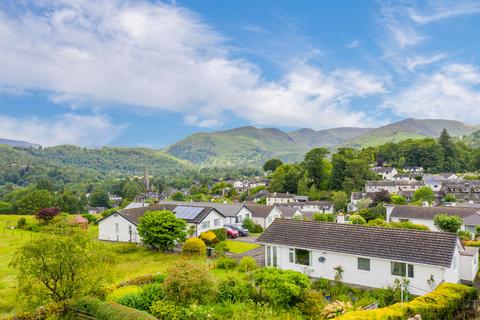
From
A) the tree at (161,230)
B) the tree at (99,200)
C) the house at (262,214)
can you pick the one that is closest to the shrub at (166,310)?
the tree at (161,230)

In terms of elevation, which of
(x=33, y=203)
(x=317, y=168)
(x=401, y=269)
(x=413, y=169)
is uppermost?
(x=317, y=168)

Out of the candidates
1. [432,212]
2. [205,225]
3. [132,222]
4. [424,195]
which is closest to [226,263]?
[205,225]

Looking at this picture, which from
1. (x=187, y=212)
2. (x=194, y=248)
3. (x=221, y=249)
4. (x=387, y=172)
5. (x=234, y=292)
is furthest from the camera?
(x=387, y=172)

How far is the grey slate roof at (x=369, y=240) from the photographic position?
19609 mm

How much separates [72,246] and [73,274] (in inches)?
54.7

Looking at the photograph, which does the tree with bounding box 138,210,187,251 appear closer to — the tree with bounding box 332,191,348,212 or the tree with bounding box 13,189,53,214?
the tree with bounding box 13,189,53,214

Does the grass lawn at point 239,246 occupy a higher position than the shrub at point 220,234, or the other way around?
the shrub at point 220,234

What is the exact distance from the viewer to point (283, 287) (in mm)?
16516

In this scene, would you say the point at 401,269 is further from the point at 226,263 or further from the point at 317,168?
the point at 317,168

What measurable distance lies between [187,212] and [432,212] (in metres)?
35.0

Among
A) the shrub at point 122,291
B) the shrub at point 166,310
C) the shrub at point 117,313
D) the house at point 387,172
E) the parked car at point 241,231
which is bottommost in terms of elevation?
the parked car at point 241,231

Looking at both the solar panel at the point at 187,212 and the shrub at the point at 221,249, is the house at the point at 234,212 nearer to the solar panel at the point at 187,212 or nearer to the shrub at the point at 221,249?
the solar panel at the point at 187,212

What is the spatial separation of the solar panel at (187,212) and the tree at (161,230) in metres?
7.49

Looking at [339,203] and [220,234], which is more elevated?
[220,234]
